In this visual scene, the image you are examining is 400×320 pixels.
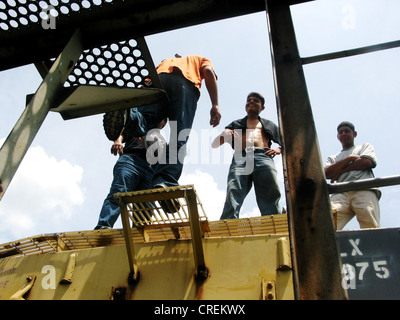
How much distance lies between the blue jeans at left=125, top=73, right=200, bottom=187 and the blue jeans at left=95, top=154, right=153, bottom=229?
2.01 feet

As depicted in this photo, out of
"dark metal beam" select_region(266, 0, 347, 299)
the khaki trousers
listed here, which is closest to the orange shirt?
the khaki trousers

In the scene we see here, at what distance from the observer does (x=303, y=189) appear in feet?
3.75

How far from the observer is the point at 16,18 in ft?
6.04

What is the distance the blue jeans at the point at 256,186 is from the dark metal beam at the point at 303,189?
8.64 ft

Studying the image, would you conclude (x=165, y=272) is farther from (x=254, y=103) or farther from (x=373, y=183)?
(x=254, y=103)

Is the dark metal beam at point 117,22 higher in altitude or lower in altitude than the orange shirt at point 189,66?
lower

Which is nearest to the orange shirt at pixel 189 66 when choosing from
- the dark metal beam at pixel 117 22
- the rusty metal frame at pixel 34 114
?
the dark metal beam at pixel 117 22

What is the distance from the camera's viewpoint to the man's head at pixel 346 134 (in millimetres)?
4930

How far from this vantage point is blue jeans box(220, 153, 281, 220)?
4012mm

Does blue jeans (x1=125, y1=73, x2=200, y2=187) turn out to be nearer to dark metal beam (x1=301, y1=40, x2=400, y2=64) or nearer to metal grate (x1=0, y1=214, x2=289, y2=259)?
metal grate (x1=0, y1=214, x2=289, y2=259)

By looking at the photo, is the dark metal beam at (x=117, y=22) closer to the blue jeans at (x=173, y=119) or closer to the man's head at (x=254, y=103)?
the blue jeans at (x=173, y=119)

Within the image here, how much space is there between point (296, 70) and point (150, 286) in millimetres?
1713
